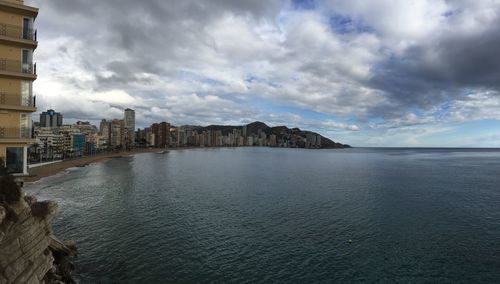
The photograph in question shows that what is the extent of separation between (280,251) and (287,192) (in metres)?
33.3

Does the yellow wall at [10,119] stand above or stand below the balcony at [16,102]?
below

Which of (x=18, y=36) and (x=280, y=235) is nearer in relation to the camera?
(x=18, y=36)

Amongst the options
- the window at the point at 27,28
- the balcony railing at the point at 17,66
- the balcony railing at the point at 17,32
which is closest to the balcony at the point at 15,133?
the balcony railing at the point at 17,66

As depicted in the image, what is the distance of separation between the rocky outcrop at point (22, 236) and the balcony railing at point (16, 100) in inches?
644

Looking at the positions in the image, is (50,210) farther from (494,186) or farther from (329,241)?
(494,186)

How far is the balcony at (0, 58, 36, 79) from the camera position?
30.4 meters

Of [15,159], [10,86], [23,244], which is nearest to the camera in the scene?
[23,244]

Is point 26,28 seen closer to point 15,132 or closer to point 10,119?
point 10,119

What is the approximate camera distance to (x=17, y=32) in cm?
3089

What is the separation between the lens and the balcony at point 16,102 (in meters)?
30.7

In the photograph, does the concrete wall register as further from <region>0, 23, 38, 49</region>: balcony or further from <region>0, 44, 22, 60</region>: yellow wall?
<region>0, 23, 38, 49</region>: balcony

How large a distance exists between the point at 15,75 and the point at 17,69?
0.70 m

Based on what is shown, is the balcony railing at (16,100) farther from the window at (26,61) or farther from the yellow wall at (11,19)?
the yellow wall at (11,19)

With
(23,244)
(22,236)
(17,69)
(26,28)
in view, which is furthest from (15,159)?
(23,244)
